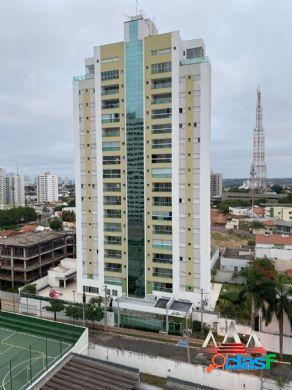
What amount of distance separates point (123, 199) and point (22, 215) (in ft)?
309

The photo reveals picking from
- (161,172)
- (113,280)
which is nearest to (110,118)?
(161,172)

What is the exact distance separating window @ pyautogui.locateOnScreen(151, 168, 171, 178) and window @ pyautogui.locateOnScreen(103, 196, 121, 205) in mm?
6282

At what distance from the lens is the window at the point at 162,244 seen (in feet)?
143

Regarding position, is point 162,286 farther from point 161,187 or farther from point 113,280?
point 161,187

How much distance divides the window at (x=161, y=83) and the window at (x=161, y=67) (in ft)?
3.66

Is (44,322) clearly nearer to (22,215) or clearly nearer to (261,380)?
(261,380)

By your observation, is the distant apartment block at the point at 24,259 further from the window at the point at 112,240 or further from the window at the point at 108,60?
the window at the point at 108,60

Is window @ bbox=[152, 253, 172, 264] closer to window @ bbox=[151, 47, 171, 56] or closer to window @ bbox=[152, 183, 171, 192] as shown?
window @ bbox=[152, 183, 171, 192]

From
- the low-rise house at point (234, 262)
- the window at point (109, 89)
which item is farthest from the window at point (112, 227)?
the low-rise house at point (234, 262)

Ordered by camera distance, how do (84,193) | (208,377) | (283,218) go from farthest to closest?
(283,218) < (84,193) < (208,377)

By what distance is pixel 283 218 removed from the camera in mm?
108875

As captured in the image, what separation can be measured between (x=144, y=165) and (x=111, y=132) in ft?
22.8

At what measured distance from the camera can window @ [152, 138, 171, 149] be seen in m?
42.7

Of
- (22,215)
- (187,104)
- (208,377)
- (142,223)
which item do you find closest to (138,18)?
(187,104)
